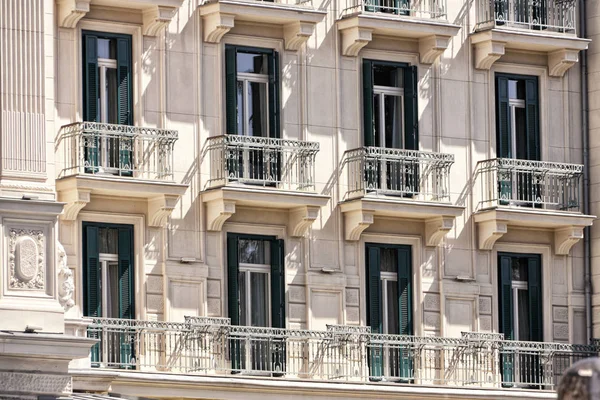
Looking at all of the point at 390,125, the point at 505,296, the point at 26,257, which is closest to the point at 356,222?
the point at 390,125

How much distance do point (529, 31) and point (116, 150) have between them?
26.4ft

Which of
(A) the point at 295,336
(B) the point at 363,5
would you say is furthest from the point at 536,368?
(B) the point at 363,5

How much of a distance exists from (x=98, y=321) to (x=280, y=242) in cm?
373

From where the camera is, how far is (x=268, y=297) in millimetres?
30062

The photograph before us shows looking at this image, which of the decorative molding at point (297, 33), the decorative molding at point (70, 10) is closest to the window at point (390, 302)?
the decorative molding at point (297, 33)

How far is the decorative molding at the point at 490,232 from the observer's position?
31.7 m

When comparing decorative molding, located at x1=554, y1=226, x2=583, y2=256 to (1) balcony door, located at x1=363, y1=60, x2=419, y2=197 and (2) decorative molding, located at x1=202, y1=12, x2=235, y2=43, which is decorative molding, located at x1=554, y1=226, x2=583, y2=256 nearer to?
(1) balcony door, located at x1=363, y1=60, x2=419, y2=197

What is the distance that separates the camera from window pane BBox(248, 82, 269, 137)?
98.7 ft

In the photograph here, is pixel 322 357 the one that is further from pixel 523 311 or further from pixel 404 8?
pixel 404 8

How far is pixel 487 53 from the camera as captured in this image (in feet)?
105

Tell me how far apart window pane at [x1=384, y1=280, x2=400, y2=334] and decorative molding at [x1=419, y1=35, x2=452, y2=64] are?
376 centimetres

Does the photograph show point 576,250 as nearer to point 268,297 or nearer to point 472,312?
point 472,312

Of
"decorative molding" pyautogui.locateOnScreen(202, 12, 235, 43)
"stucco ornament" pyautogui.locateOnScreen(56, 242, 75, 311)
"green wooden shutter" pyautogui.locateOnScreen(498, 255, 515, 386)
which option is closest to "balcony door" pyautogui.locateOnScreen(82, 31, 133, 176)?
"decorative molding" pyautogui.locateOnScreen(202, 12, 235, 43)

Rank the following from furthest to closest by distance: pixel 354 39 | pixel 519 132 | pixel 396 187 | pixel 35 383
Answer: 1. pixel 519 132
2. pixel 396 187
3. pixel 354 39
4. pixel 35 383
